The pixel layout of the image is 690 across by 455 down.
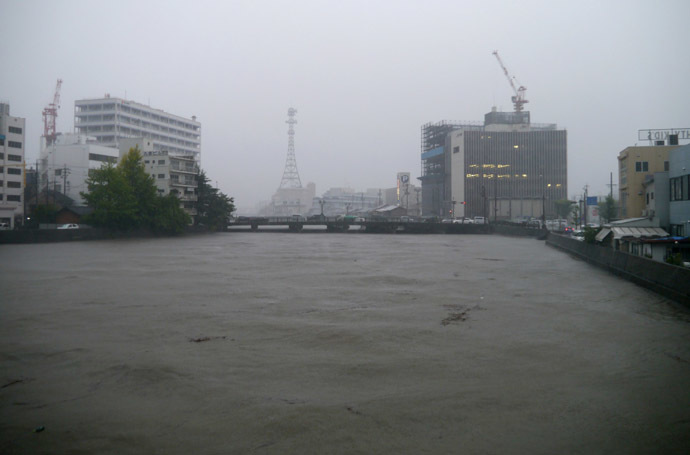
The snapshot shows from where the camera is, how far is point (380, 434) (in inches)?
299

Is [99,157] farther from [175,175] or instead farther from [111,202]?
[111,202]

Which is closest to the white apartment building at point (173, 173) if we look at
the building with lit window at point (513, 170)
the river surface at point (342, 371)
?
the river surface at point (342, 371)

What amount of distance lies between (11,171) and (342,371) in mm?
71516

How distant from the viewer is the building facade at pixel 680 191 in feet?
99.8

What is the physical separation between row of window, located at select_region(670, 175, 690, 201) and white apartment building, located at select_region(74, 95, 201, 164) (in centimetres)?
10530

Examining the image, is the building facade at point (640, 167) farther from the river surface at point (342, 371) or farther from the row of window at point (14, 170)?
the row of window at point (14, 170)

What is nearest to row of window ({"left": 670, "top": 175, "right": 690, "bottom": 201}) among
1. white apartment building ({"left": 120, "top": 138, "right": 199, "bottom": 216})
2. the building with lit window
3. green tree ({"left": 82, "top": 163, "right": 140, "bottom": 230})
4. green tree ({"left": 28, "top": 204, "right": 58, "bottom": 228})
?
green tree ({"left": 82, "top": 163, "right": 140, "bottom": 230})

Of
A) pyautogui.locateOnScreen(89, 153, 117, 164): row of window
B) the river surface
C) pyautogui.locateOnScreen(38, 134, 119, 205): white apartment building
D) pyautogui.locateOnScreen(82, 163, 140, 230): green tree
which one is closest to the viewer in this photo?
the river surface

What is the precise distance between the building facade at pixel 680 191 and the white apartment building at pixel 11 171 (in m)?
67.5

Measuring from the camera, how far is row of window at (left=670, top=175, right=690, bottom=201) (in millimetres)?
30609

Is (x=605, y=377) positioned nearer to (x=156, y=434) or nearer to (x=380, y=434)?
(x=380, y=434)

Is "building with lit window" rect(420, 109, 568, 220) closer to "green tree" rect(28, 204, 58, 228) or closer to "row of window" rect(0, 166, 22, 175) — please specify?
"green tree" rect(28, 204, 58, 228)

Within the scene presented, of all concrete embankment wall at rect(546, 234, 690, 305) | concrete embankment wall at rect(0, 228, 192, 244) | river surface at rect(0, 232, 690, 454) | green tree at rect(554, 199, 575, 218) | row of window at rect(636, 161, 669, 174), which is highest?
row of window at rect(636, 161, 669, 174)

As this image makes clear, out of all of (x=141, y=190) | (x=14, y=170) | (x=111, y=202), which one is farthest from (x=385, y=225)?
(x=14, y=170)
